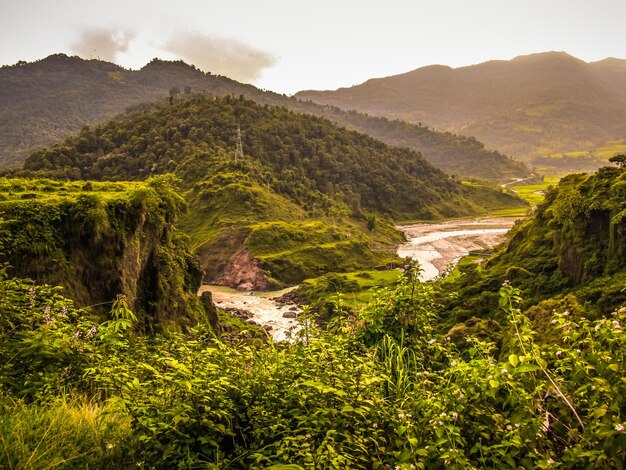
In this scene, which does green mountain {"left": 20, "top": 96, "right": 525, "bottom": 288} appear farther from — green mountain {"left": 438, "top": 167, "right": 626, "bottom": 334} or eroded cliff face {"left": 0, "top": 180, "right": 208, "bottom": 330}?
green mountain {"left": 438, "top": 167, "right": 626, "bottom": 334}

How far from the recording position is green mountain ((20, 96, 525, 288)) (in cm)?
8400

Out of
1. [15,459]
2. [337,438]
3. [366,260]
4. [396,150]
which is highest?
[396,150]

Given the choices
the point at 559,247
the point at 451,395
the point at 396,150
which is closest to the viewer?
the point at 451,395

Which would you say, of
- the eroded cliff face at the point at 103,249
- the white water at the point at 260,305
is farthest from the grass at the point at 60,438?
the white water at the point at 260,305

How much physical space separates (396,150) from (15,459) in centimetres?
19410

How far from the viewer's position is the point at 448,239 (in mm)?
116688

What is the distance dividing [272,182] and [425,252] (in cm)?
4730

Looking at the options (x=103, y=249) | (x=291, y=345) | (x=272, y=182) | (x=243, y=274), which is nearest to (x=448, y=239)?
(x=272, y=182)

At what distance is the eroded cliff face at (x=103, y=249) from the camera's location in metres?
21.9

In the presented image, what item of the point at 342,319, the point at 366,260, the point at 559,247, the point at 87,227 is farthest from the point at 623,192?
the point at 366,260

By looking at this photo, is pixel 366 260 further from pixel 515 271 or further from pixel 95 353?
pixel 95 353

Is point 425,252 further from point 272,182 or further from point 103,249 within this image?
point 103,249

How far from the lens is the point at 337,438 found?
4.75 meters

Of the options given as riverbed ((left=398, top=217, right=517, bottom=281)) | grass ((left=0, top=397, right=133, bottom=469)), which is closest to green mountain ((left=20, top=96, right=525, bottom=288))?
riverbed ((left=398, top=217, right=517, bottom=281))
